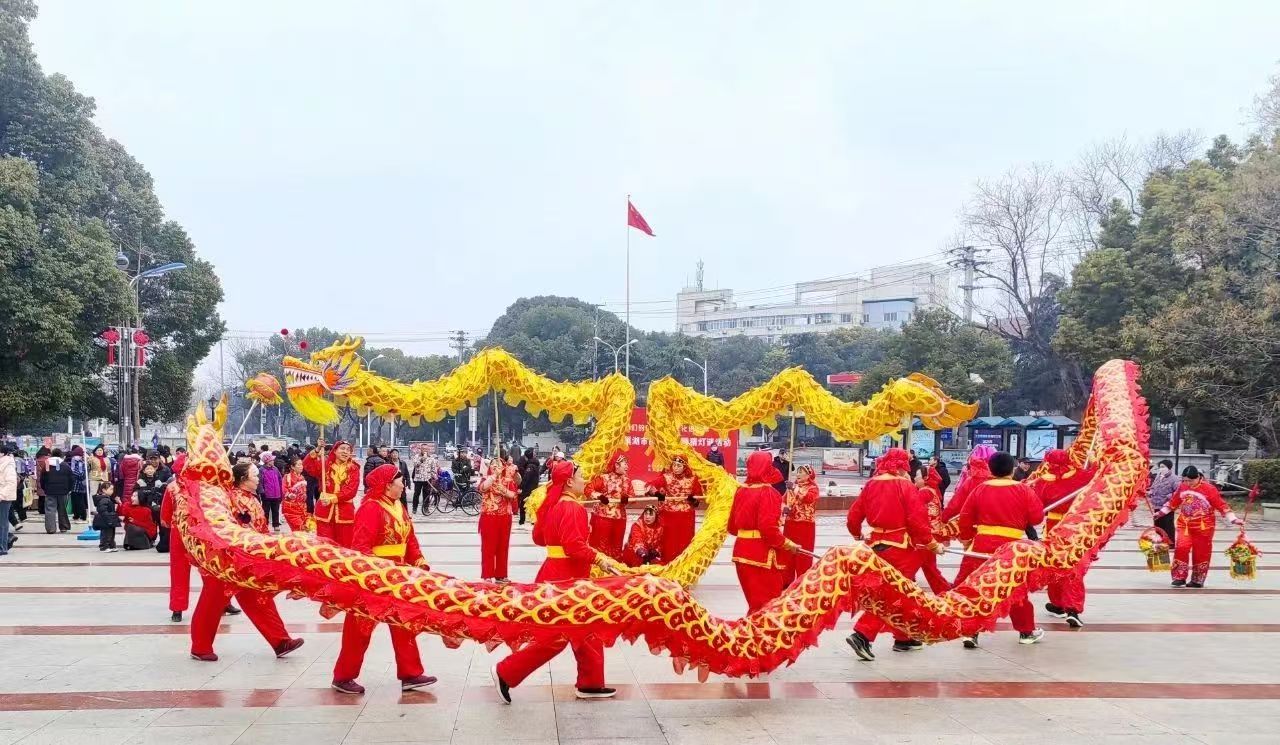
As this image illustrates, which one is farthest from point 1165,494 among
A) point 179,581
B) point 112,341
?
point 112,341

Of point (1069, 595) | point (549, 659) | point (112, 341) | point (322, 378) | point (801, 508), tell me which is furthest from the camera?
point (112, 341)

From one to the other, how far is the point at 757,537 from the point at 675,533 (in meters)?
2.83

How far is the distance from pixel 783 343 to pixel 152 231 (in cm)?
4447

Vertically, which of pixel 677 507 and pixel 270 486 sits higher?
pixel 677 507

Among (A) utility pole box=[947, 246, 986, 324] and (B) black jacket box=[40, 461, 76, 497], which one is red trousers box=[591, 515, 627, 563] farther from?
(A) utility pole box=[947, 246, 986, 324]

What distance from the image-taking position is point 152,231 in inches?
1043

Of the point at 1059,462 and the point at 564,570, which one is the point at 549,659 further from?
the point at 1059,462

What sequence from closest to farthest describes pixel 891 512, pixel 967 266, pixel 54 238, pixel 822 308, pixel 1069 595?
pixel 891 512, pixel 1069 595, pixel 54 238, pixel 967 266, pixel 822 308

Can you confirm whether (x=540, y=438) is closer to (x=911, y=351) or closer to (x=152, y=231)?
(x=911, y=351)

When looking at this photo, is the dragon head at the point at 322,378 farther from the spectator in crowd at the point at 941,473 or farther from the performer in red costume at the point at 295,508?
the spectator in crowd at the point at 941,473

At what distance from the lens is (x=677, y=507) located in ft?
32.9

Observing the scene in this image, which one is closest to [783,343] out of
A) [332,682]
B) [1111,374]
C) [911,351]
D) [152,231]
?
[911,351]

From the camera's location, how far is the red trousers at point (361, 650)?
18.7 feet

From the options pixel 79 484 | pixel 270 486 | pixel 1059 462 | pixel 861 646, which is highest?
pixel 1059 462
